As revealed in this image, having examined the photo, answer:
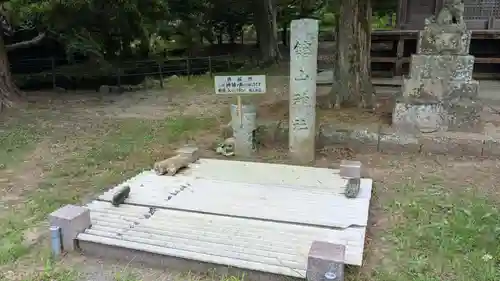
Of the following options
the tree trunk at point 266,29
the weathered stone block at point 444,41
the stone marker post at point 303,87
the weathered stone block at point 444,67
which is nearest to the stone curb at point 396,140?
the stone marker post at point 303,87

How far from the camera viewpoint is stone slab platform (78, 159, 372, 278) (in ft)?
9.93

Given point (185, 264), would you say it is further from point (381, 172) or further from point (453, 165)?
point (453, 165)

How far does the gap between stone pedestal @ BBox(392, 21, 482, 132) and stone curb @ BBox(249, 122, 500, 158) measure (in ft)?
0.69

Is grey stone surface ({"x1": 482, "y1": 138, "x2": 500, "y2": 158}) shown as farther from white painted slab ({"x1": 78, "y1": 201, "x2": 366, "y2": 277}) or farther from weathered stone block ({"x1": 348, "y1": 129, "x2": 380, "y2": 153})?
white painted slab ({"x1": 78, "y1": 201, "x2": 366, "y2": 277})

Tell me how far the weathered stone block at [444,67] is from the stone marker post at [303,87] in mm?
Answer: 1658

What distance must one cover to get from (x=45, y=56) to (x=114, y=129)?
27.0 ft

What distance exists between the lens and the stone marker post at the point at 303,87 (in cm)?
493

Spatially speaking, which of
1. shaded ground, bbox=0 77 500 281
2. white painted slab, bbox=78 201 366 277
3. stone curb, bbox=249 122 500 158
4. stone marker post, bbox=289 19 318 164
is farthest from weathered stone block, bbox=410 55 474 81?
white painted slab, bbox=78 201 366 277

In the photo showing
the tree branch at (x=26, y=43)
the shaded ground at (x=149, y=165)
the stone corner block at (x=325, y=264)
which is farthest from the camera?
the tree branch at (x=26, y=43)

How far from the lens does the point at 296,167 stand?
192 inches

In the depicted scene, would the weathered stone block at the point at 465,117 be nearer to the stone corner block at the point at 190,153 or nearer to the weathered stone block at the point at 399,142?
the weathered stone block at the point at 399,142

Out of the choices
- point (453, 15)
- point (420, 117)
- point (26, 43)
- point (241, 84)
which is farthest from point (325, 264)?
point (26, 43)

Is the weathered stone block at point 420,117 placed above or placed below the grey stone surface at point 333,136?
above

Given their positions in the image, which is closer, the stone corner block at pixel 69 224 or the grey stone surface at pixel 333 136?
the stone corner block at pixel 69 224
